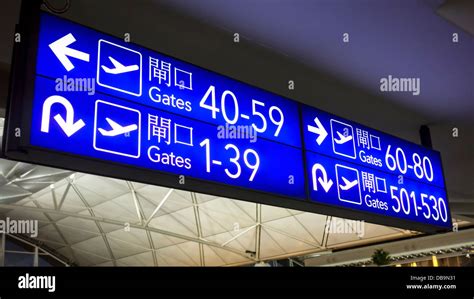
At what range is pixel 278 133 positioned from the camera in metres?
4.69

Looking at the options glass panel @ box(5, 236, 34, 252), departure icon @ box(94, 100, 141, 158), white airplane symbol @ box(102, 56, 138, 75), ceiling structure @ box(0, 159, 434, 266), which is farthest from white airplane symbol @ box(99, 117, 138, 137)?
glass panel @ box(5, 236, 34, 252)

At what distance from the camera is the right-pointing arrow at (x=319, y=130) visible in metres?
5.04

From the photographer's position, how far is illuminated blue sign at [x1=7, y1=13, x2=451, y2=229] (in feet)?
11.0

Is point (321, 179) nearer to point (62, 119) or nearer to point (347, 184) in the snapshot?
point (347, 184)

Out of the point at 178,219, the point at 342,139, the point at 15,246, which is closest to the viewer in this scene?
the point at 342,139

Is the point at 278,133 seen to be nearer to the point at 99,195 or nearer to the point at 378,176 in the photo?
the point at 378,176

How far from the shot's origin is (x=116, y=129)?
3510 millimetres

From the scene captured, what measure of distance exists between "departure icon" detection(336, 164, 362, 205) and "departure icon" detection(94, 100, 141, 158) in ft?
7.26
